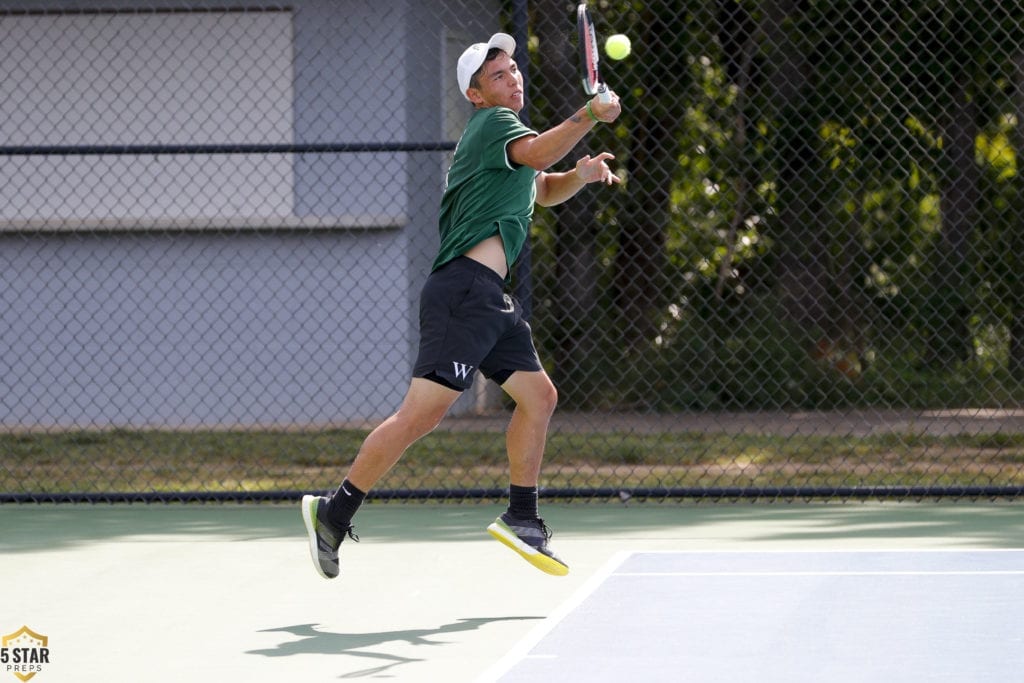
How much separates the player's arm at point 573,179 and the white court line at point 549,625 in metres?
1.34

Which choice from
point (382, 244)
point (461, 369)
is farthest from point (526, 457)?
point (382, 244)

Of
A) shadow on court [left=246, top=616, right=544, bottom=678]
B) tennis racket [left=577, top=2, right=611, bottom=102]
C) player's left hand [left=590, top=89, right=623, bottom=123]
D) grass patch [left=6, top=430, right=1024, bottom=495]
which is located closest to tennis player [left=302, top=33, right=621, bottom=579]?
tennis racket [left=577, top=2, right=611, bottom=102]

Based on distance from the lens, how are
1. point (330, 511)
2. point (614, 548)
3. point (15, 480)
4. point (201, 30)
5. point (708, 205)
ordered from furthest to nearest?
point (708, 205)
point (201, 30)
point (15, 480)
point (614, 548)
point (330, 511)

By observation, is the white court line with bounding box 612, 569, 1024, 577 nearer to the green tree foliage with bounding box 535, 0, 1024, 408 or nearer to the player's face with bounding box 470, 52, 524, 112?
the player's face with bounding box 470, 52, 524, 112

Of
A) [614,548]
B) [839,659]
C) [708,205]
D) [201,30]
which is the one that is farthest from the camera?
[708,205]

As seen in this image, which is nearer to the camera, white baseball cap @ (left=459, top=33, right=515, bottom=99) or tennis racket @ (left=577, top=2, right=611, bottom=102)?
tennis racket @ (left=577, top=2, right=611, bottom=102)

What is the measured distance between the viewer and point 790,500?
28.2 ft

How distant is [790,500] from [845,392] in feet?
17.5

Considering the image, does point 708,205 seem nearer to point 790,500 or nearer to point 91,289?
point 91,289

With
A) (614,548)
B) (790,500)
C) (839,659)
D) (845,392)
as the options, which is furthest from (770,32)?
(839,659)

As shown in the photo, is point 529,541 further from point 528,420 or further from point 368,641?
point 368,641

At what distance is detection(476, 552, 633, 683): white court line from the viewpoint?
185 inches

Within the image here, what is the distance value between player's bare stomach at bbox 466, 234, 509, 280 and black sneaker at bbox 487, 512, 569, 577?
84 cm

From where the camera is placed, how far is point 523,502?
5988mm
